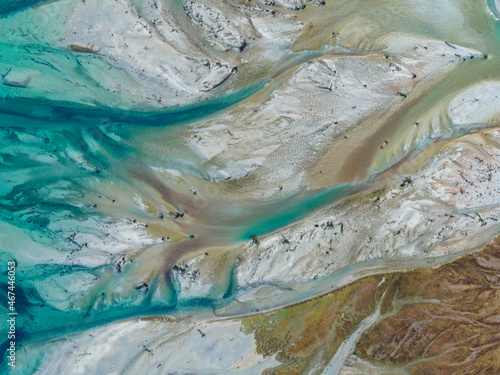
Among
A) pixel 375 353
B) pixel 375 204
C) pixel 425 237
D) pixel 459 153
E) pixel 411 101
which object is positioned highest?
pixel 411 101

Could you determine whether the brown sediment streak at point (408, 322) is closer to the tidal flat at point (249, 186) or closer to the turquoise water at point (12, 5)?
the tidal flat at point (249, 186)

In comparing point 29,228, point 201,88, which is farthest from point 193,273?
point 201,88

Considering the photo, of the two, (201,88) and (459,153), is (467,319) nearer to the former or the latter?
(459,153)

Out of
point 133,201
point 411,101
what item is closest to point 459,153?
point 411,101

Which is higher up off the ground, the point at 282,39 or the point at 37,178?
the point at 282,39

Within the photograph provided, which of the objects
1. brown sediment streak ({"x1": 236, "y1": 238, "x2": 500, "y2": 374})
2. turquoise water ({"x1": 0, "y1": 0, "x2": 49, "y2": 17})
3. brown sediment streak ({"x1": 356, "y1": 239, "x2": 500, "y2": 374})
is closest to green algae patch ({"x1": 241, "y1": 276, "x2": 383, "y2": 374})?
brown sediment streak ({"x1": 236, "y1": 238, "x2": 500, "y2": 374})

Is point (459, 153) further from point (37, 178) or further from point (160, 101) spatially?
point (37, 178)
